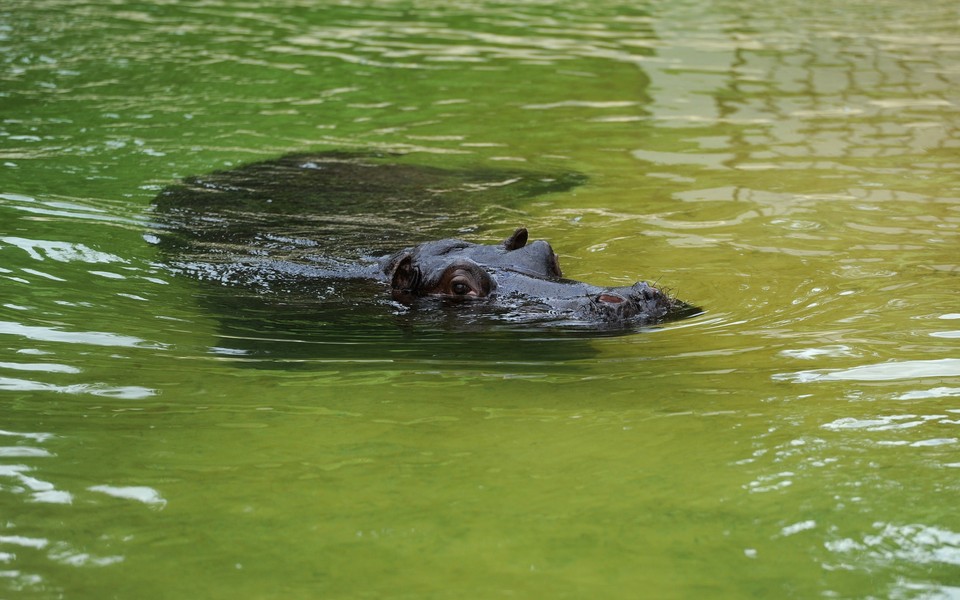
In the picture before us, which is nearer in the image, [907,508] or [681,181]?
[907,508]

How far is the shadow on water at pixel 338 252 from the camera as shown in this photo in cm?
505

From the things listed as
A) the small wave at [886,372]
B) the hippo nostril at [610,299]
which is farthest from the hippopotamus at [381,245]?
the small wave at [886,372]

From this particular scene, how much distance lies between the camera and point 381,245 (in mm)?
7059

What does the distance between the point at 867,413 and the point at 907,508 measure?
737 mm

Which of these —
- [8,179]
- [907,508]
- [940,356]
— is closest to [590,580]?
[907,508]

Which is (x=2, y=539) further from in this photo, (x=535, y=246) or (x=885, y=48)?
(x=885, y=48)

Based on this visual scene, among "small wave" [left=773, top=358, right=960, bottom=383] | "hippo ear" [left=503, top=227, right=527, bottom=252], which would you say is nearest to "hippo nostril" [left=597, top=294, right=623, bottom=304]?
"small wave" [left=773, top=358, right=960, bottom=383]

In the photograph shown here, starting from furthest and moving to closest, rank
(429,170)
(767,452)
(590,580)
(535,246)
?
(429,170)
(535,246)
(767,452)
(590,580)

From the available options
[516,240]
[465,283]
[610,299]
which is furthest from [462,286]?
[610,299]

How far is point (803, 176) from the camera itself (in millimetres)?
8883

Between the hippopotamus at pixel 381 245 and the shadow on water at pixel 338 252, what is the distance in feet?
0.04

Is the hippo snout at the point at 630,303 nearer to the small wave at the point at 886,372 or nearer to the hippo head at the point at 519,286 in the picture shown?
the hippo head at the point at 519,286

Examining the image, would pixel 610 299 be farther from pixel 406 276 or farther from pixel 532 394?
pixel 406 276

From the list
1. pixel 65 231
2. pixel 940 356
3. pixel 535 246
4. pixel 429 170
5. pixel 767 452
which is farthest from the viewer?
pixel 429 170
